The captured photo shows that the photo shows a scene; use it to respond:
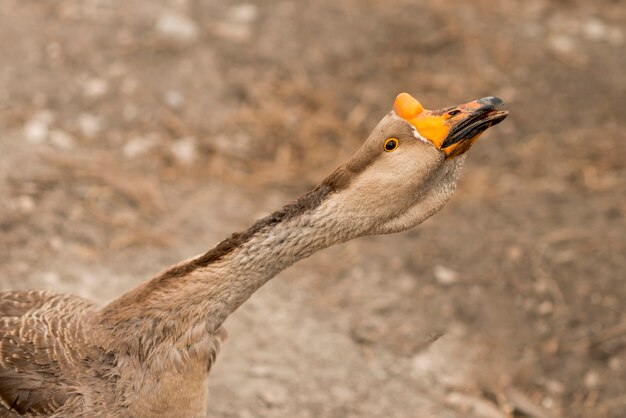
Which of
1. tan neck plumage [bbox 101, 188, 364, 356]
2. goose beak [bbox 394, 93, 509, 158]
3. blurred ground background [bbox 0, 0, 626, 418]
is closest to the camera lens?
goose beak [bbox 394, 93, 509, 158]

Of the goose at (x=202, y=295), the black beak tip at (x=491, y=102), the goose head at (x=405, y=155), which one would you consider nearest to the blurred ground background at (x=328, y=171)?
the goose at (x=202, y=295)

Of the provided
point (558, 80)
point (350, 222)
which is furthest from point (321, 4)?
point (350, 222)

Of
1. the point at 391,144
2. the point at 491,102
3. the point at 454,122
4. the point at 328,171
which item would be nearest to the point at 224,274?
the point at 391,144

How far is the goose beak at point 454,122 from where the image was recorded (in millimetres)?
2943

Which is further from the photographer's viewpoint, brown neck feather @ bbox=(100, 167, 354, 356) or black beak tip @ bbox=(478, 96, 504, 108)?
brown neck feather @ bbox=(100, 167, 354, 356)

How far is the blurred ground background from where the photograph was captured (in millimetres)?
4727

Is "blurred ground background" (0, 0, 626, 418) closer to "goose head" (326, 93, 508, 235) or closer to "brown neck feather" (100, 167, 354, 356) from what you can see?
"brown neck feather" (100, 167, 354, 356)

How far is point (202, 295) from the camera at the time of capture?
315cm

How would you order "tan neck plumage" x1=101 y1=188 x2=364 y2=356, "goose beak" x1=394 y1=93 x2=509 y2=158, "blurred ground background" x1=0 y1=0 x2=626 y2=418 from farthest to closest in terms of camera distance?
"blurred ground background" x1=0 y1=0 x2=626 y2=418
"tan neck plumage" x1=101 y1=188 x2=364 y2=356
"goose beak" x1=394 y1=93 x2=509 y2=158

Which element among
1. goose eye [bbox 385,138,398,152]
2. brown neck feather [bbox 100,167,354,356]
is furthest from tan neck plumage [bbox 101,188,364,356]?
goose eye [bbox 385,138,398,152]

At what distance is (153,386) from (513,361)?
235 centimetres

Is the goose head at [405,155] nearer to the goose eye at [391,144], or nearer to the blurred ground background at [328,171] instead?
the goose eye at [391,144]

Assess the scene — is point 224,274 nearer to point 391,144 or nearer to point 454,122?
point 391,144

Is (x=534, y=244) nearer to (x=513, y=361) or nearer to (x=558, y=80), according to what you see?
(x=513, y=361)
